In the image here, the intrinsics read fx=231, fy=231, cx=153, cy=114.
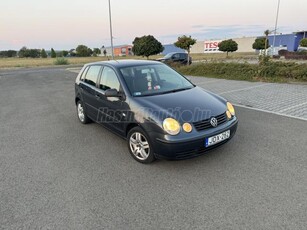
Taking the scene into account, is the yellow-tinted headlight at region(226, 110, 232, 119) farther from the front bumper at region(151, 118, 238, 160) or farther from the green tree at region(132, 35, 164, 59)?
the green tree at region(132, 35, 164, 59)

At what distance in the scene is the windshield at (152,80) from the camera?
389cm

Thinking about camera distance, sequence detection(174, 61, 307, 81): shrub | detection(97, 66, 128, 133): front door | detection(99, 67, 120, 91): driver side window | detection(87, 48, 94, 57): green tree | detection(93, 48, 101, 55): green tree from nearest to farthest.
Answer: detection(97, 66, 128, 133): front door, detection(99, 67, 120, 91): driver side window, detection(174, 61, 307, 81): shrub, detection(87, 48, 94, 57): green tree, detection(93, 48, 101, 55): green tree

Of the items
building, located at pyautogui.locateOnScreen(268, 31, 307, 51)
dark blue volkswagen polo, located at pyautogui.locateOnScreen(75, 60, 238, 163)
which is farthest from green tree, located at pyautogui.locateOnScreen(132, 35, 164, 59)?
building, located at pyautogui.locateOnScreen(268, 31, 307, 51)

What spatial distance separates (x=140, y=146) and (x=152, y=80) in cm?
129

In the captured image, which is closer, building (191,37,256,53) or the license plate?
the license plate

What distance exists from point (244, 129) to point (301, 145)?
3.56 feet

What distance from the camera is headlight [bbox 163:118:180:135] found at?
10.1 ft

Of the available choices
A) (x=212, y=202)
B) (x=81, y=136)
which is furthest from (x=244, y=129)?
(x=81, y=136)

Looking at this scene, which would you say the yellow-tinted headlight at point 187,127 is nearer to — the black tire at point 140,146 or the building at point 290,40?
the black tire at point 140,146

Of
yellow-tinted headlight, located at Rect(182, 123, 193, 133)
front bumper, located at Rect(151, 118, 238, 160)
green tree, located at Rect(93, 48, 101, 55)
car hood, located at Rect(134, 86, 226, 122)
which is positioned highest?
green tree, located at Rect(93, 48, 101, 55)

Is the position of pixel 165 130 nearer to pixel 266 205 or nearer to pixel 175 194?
pixel 175 194

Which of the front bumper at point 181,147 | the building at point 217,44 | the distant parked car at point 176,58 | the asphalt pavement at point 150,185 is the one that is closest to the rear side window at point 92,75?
the asphalt pavement at point 150,185

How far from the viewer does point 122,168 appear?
347 centimetres

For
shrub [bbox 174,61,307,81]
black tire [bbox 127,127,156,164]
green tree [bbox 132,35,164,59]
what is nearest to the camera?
black tire [bbox 127,127,156,164]
